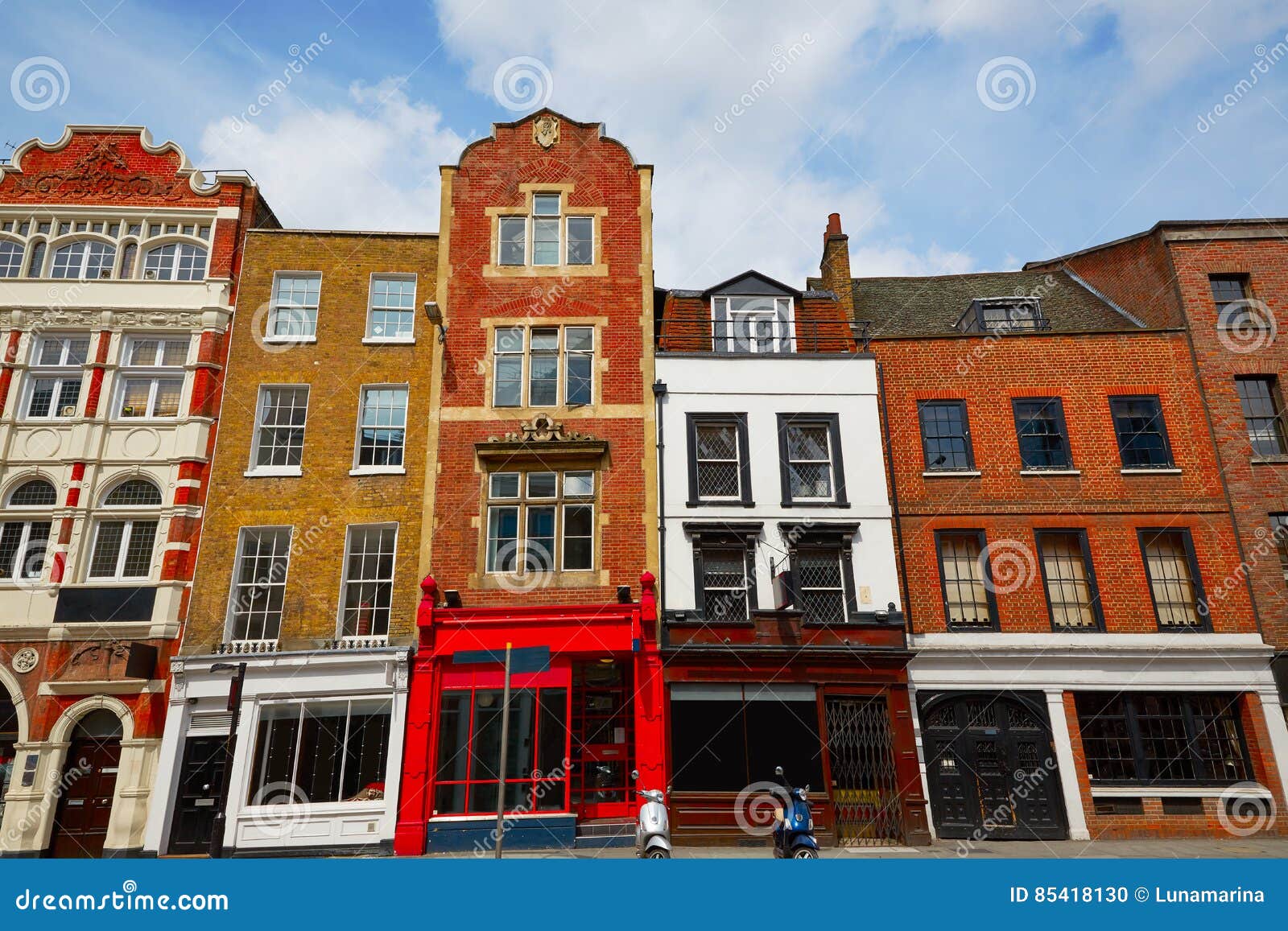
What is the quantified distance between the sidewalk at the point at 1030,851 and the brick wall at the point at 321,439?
6789 millimetres

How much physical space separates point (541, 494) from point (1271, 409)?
18707 mm

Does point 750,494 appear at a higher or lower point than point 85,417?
lower

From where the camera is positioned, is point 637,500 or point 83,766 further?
point 637,500

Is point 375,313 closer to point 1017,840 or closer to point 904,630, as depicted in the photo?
point 904,630

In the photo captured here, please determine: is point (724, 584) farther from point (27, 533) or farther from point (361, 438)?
point (27, 533)

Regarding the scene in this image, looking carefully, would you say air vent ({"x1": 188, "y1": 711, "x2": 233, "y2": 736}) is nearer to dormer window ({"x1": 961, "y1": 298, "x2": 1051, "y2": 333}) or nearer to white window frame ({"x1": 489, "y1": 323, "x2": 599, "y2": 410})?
white window frame ({"x1": 489, "y1": 323, "x2": 599, "y2": 410})

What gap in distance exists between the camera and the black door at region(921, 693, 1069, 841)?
1762cm

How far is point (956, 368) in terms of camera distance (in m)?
21.2

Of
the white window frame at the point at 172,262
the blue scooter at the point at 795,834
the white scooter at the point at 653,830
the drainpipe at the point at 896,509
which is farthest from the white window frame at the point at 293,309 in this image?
the blue scooter at the point at 795,834

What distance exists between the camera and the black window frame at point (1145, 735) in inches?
707

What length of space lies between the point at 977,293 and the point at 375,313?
17691 millimetres

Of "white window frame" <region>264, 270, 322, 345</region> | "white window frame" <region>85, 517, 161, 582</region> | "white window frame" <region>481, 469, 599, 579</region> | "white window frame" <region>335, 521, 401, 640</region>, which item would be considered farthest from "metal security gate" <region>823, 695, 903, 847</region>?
"white window frame" <region>85, 517, 161, 582</region>

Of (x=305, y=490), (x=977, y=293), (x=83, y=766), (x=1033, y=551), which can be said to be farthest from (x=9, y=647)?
(x=977, y=293)

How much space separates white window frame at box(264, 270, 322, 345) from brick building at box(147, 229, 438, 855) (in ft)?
0.13
